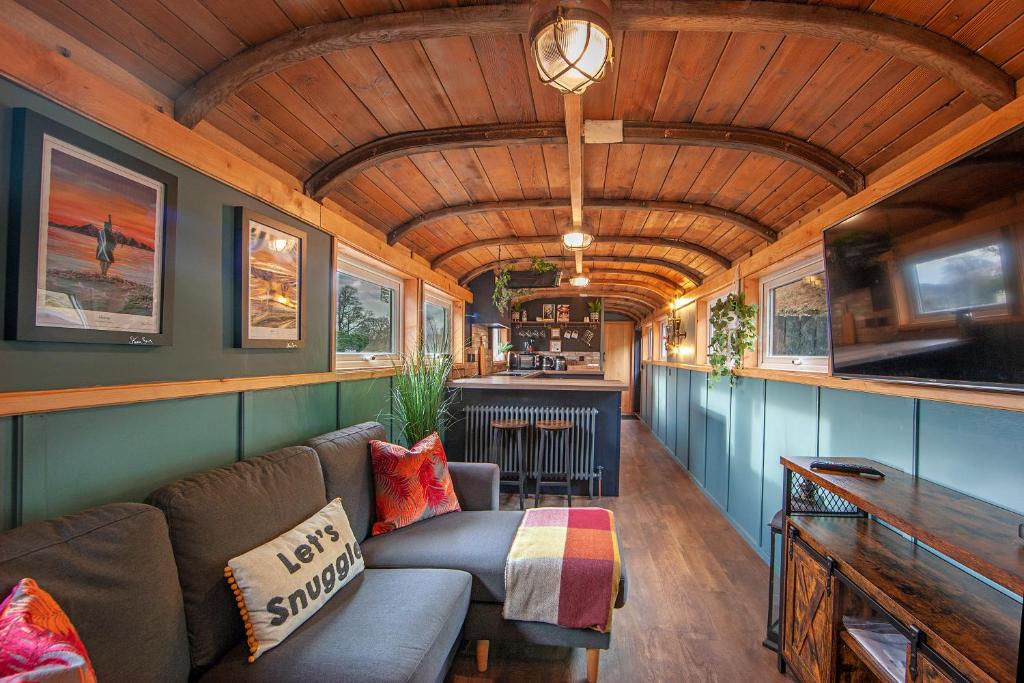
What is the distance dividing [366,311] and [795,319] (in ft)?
10.3

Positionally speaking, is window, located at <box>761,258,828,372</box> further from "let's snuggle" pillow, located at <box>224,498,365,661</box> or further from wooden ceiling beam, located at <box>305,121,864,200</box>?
"let's snuggle" pillow, located at <box>224,498,365,661</box>

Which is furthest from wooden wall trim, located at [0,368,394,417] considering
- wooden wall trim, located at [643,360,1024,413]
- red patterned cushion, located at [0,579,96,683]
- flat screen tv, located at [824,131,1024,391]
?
wooden wall trim, located at [643,360,1024,413]

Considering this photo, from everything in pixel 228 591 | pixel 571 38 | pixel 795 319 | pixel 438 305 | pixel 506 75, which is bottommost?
pixel 228 591

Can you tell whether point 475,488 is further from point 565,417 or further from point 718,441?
point 718,441

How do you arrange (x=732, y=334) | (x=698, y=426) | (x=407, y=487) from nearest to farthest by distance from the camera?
(x=407, y=487) < (x=732, y=334) < (x=698, y=426)

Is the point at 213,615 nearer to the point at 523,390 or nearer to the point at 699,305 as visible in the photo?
the point at 523,390

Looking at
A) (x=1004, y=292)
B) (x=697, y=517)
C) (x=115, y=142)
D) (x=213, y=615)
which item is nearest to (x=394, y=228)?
(x=115, y=142)

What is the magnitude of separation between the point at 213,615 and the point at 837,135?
289cm

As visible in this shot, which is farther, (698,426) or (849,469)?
(698,426)

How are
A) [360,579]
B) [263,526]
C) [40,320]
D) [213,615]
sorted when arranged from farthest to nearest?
[360,579], [263,526], [213,615], [40,320]

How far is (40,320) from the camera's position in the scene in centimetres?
108

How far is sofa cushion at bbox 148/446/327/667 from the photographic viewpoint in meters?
1.20

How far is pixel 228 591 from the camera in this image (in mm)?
1275

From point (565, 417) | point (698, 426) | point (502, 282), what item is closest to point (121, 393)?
point (565, 417)
